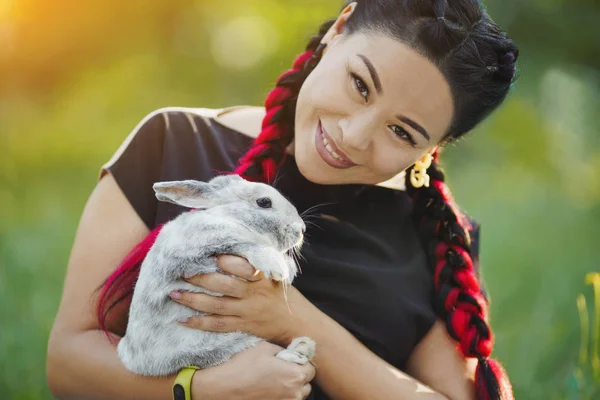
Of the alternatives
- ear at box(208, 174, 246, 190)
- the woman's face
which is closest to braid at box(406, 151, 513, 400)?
the woman's face

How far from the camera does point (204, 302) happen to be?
737 millimetres

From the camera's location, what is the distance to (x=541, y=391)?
4.60 feet

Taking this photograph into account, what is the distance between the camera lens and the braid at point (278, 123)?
0.88 meters

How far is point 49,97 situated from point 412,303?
1.02 m

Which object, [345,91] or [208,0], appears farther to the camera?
[208,0]

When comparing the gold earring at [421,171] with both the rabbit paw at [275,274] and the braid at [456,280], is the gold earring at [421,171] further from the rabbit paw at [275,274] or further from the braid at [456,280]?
the rabbit paw at [275,274]

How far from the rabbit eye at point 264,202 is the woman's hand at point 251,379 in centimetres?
19

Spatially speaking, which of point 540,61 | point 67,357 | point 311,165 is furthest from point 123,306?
point 540,61

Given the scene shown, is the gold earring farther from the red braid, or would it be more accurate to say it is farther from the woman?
the red braid

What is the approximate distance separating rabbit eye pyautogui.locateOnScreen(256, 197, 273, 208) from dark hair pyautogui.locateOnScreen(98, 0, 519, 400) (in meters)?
0.11

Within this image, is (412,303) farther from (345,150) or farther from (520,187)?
(520,187)

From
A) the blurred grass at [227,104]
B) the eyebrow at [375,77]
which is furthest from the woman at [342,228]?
the blurred grass at [227,104]

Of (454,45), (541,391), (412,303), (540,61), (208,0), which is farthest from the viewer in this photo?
(540,61)

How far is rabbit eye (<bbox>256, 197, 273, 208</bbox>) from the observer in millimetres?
768
